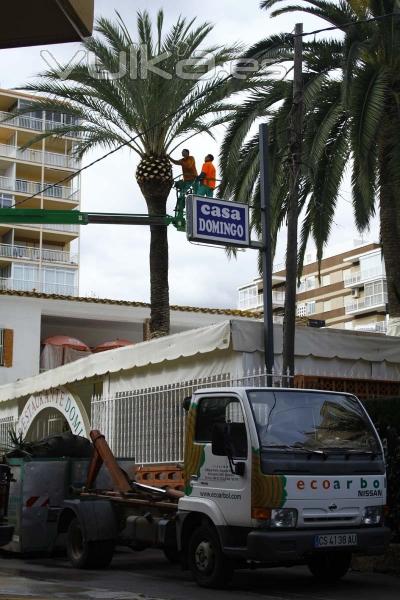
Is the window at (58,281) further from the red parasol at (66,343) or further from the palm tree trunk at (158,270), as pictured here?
the palm tree trunk at (158,270)

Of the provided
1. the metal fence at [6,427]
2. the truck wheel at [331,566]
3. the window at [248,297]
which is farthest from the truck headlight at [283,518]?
the window at [248,297]

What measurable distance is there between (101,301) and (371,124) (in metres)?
20.4

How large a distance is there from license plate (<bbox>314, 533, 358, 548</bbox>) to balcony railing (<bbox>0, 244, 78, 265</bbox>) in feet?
184

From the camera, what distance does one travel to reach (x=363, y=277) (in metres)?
89.9

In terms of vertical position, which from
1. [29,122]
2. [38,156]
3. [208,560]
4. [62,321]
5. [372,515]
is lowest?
[208,560]

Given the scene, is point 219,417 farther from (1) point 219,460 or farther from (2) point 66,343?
(2) point 66,343

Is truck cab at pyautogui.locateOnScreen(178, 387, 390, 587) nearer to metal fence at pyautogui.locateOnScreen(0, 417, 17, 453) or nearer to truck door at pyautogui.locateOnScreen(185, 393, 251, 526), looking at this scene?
truck door at pyautogui.locateOnScreen(185, 393, 251, 526)

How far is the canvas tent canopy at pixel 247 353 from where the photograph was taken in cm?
1359

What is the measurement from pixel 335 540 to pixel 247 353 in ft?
17.6

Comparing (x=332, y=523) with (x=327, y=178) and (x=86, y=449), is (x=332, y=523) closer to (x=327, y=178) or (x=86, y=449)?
(x=86, y=449)

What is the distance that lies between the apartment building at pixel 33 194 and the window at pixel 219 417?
51.8m

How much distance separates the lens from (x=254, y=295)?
103 metres

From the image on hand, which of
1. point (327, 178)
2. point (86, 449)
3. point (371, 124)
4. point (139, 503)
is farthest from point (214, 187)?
point (139, 503)

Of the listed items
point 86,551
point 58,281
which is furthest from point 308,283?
point 86,551
